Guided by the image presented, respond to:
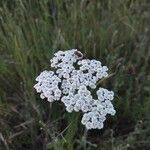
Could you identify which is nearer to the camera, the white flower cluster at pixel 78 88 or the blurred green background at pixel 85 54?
the white flower cluster at pixel 78 88

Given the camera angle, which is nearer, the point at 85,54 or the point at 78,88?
the point at 78,88

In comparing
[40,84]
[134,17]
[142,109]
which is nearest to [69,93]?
[40,84]

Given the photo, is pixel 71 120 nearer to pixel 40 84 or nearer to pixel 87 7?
pixel 40 84

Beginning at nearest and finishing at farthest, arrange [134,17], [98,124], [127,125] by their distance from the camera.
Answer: [98,124] < [127,125] < [134,17]

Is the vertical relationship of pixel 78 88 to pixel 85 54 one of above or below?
below

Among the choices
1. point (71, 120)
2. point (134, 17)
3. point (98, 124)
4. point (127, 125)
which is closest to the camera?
point (98, 124)

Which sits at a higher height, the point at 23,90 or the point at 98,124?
the point at 23,90
